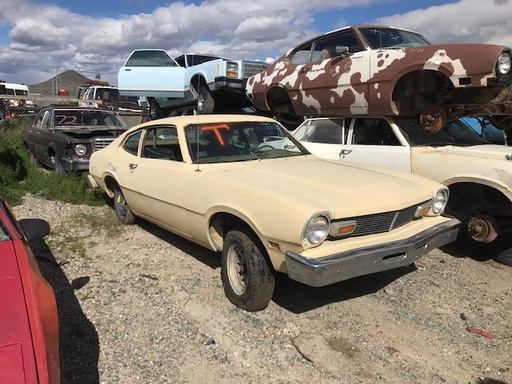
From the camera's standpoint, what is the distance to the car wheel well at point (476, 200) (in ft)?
14.7

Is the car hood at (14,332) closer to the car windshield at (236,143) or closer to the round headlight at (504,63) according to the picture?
the car windshield at (236,143)

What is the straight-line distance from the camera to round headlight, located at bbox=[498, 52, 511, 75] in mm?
4434

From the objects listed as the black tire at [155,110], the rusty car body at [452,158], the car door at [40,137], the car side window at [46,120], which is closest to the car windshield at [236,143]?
the rusty car body at [452,158]

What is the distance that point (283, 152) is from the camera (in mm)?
4562

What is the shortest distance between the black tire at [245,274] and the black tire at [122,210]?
229 cm

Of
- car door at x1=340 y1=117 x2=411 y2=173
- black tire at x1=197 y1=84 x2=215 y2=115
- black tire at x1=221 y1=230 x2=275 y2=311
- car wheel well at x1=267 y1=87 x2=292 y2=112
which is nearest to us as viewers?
black tire at x1=221 y1=230 x2=275 y2=311

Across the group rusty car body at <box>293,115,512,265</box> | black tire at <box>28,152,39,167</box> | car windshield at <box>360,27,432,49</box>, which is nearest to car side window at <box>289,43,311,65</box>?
car windshield at <box>360,27,432,49</box>

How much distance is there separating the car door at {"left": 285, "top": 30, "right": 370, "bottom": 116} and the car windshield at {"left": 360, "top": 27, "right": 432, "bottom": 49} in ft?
0.57

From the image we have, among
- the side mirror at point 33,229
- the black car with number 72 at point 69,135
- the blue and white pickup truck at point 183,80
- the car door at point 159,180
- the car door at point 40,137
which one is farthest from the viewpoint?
the blue and white pickup truck at point 183,80

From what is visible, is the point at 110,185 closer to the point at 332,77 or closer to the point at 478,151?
the point at 332,77

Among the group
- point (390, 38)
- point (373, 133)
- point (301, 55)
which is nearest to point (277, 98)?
point (301, 55)

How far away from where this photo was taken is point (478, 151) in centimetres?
455

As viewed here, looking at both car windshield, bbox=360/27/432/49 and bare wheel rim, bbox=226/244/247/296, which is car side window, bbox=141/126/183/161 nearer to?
bare wheel rim, bbox=226/244/247/296

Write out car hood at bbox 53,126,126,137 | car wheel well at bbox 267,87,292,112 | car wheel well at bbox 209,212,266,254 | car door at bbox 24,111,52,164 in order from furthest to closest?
car door at bbox 24,111,52,164 → car hood at bbox 53,126,126,137 → car wheel well at bbox 267,87,292,112 → car wheel well at bbox 209,212,266,254
